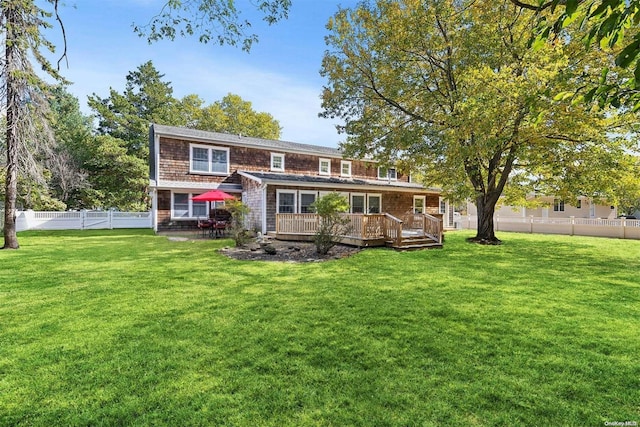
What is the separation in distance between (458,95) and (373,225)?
611cm

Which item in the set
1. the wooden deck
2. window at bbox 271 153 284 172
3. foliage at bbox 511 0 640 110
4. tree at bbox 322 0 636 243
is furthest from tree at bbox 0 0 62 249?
foliage at bbox 511 0 640 110

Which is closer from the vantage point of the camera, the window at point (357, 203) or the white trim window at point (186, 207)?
the white trim window at point (186, 207)

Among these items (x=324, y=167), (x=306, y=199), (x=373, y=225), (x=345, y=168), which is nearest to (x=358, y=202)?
(x=306, y=199)

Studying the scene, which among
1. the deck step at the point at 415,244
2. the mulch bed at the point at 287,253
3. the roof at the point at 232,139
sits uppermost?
the roof at the point at 232,139

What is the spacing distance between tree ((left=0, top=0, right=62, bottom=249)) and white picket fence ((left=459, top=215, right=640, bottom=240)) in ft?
85.9

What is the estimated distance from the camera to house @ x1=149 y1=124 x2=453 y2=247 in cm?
1644

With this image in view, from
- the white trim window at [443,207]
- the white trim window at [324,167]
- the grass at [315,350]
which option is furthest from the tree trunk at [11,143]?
the white trim window at [443,207]

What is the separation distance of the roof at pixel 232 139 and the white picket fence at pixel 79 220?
18.2 ft

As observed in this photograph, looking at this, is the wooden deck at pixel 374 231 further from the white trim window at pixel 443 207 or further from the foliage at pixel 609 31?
the white trim window at pixel 443 207

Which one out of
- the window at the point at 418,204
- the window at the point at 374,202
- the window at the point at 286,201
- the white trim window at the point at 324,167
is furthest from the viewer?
the window at the point at 418,204

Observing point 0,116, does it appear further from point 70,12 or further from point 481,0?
point 481,0

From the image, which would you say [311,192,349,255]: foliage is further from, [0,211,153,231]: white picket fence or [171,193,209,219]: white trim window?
[0,211,153,231]: white picket fence

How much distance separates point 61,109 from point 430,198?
4149 centimetres

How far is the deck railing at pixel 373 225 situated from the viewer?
11.6 metres
